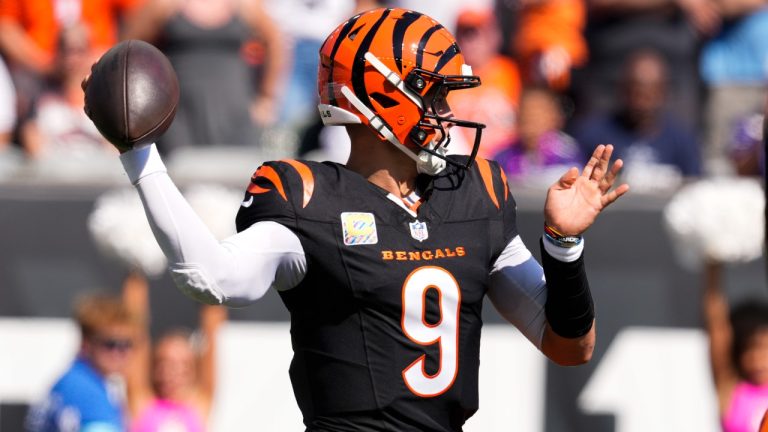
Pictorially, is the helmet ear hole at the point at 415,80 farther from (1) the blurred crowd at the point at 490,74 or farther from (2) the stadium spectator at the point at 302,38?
(2) the stadium spectator at the point at 302,38

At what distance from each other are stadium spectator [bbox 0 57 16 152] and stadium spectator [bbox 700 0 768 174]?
3.92m

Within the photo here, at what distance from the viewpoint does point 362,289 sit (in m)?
3.43

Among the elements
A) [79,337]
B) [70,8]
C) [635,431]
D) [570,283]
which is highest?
[70,8]

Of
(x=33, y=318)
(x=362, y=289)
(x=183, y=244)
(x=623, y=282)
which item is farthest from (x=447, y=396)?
(x=33, y=318)

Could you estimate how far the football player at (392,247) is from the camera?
344cm

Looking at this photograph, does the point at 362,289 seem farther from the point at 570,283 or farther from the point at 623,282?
the point at 623,282

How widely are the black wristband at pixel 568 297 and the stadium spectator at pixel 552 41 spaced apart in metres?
4.21

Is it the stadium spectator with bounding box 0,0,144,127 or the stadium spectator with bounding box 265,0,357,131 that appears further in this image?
the stadium spectator with bounding box 265,0,357,131

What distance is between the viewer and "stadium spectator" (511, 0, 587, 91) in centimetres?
772

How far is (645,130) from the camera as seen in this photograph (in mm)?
7168

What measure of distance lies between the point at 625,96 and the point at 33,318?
3299 mm

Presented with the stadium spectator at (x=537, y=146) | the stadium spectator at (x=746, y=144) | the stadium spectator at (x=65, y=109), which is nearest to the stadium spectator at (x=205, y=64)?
the stadium spectator at (x=65, y=109)

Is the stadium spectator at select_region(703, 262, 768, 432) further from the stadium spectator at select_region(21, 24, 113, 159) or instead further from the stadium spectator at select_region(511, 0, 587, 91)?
the stadium spectator at select_region(21, 24, 113, 159)

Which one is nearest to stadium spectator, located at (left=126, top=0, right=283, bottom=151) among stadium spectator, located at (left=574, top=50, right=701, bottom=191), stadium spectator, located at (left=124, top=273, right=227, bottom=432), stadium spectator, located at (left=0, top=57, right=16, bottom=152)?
stadium spectator, located at (left=0, top=57, right=16, bottom=152)
